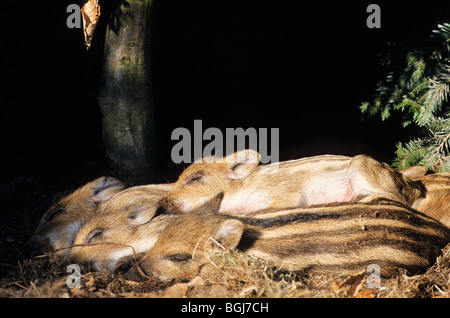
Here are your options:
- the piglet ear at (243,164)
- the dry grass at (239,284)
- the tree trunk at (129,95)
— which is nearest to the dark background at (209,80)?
the tree trunk at (129,95)

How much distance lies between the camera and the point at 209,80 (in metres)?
6.53

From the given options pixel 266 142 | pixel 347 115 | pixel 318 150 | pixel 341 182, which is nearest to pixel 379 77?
pixel 347 115

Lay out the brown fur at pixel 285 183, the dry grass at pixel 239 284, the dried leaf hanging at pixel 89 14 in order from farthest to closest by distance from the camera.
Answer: the dried leaf hanging at pixel 89 14
the brown fur at pixel 285 183
the dry grass at pixel 239 284

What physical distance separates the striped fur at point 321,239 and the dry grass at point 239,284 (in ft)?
0.31

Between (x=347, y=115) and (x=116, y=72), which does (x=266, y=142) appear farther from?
(x=116, y=72)

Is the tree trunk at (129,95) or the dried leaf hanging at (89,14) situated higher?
the dried leaf hanging at (89,14)

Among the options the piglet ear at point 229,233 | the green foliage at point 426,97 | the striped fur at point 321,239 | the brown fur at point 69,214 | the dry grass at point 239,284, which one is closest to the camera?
the dry grass at point 239,284

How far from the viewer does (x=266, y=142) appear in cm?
574

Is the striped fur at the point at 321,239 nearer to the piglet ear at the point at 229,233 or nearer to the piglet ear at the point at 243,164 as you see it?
the piglet ear at the point at 229,233

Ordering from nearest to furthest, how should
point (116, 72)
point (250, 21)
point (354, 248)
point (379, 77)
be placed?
point (354, 248), point (116, 72), point (379, 77), point (250, 21)

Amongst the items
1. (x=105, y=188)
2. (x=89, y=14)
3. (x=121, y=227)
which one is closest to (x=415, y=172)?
(x=121, y=227)

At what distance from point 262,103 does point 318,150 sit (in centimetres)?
112

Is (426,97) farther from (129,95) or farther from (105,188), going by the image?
(105,188)

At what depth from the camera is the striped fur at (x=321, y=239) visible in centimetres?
330
